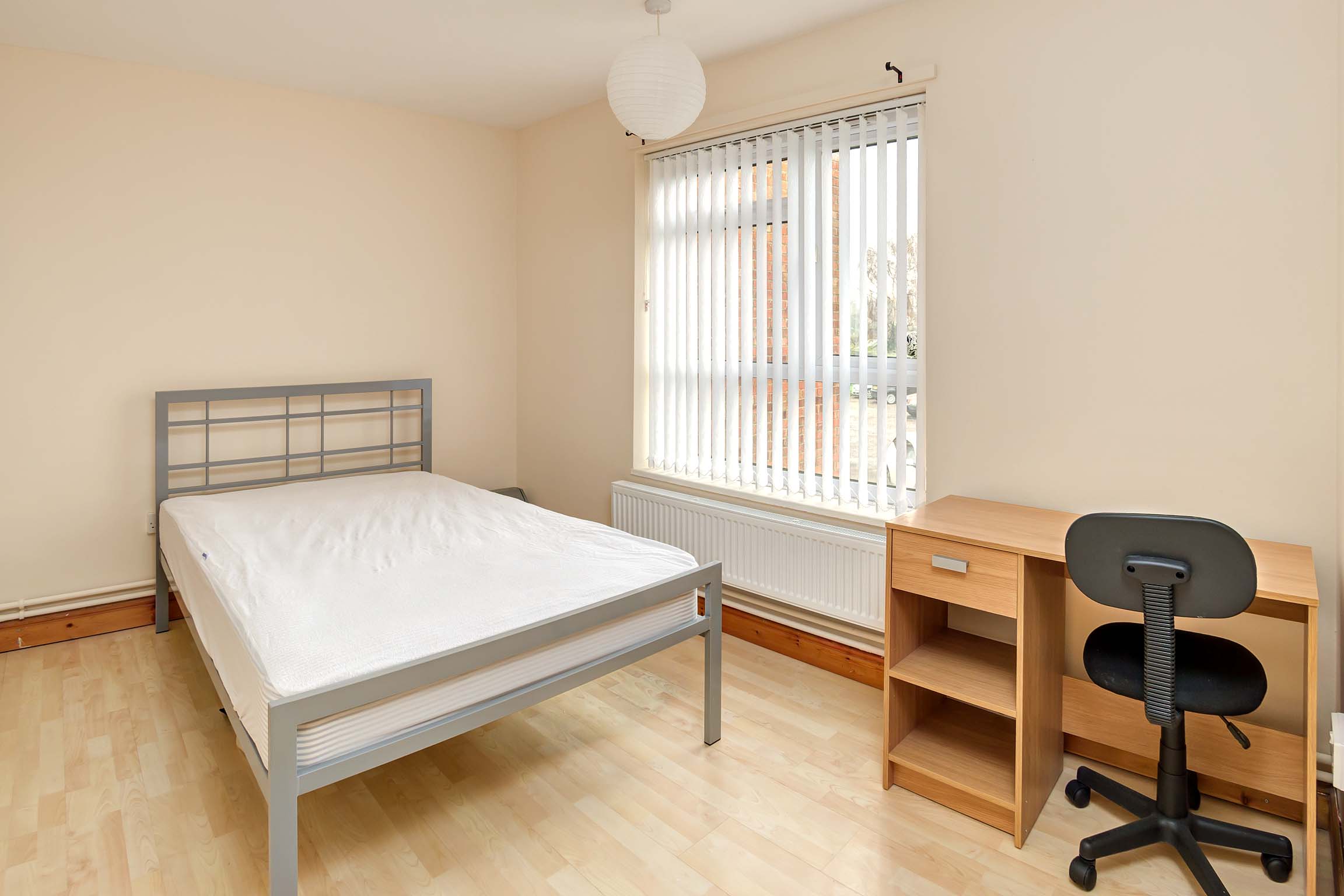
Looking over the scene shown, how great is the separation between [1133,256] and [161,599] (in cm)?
446

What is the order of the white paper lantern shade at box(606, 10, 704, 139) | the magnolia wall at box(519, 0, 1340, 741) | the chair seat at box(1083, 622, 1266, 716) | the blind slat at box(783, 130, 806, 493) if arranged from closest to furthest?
the chair seat at box(1083, 622, 1266, 716) < the magnolia wall at box(519, 0, 1340, 741) < the white paper lantern shade at box(606, 10, 704, 139) < the blind slat at box(783, 130, 806, 493)

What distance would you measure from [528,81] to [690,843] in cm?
357

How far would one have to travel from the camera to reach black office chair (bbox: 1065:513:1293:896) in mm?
1666

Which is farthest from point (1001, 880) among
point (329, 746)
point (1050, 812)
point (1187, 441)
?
point (329, 746)

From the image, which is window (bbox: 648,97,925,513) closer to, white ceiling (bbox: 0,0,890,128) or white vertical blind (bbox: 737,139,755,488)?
white vertical blind (bbox: 737,139,755,488)

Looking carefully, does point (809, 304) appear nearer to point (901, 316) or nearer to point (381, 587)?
point (901, 316)

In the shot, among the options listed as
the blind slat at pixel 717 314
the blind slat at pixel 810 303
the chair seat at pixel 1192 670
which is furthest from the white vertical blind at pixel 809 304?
the chair seat at pixel 1192 670

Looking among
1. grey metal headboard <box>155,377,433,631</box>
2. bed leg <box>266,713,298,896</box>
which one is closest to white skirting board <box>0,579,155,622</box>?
grey metal headboard <box>155,377,433,631</box>

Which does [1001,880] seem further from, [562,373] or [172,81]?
[172,81]

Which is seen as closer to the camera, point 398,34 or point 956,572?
point 956,572

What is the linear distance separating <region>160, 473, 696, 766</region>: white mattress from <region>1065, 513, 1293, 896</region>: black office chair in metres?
1.32

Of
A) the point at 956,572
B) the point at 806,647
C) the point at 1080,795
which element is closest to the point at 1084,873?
the point at 1080,795

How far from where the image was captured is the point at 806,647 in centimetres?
328

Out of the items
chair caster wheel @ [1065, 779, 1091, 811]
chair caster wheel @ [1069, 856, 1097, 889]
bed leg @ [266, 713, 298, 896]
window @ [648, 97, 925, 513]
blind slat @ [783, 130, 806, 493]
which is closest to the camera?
bed leg @ [266, 713, 298, 896]
